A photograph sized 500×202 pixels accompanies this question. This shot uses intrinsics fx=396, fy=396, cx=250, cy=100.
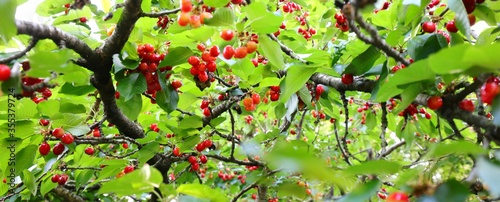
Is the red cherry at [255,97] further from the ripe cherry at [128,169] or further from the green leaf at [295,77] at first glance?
the ripe cherry at [128,169]

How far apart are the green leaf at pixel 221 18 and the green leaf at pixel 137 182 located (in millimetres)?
725

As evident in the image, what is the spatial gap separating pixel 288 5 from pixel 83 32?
4.87 ft

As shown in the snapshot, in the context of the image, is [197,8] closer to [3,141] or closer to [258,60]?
[258,60]

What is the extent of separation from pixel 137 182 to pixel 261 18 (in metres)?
0.73

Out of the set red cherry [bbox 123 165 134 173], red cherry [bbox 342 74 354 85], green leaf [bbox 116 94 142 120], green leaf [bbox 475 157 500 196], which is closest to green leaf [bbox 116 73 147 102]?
green leaf [bbox 116 94 142 120]

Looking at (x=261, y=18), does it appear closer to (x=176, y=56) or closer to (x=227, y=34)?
(x=227, y=34)

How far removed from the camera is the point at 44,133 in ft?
6.44

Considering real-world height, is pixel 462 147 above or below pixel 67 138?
above

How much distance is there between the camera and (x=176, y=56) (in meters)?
1.87

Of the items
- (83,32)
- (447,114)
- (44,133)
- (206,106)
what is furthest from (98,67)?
(447,114)

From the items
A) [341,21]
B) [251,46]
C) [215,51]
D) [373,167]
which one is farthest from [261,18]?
[341,21]

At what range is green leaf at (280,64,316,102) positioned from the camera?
5.86ft

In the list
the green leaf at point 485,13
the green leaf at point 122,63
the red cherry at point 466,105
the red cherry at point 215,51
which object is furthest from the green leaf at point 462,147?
the green leaf at point 122,63

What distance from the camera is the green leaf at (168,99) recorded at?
202cm
